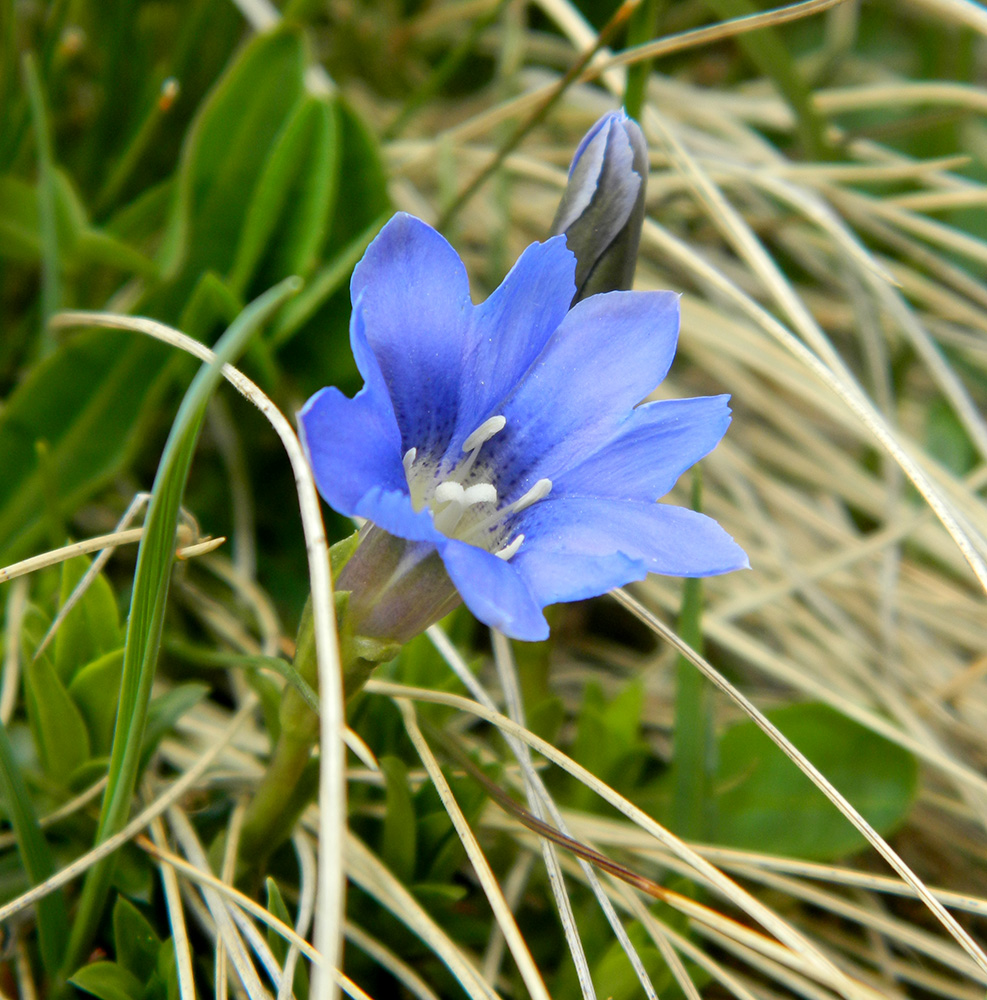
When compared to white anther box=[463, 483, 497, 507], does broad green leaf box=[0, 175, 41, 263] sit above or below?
above

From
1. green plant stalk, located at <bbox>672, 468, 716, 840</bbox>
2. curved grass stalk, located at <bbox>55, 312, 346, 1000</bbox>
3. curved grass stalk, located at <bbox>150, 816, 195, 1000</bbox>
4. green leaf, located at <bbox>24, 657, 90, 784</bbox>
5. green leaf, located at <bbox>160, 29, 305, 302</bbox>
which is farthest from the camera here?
green leaf, located at <bbox>160, 29, 305, 302</bbox>

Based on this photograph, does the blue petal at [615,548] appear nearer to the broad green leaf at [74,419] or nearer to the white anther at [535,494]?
the white anther at [535,494]

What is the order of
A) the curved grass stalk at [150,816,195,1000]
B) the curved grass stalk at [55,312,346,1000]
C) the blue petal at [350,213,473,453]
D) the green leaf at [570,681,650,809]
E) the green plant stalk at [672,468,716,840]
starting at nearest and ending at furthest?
1. the curved grass stalk at [55,312,346,1000]
2. the blue petal at [350,213,473,453]
3. the curved grass stalk at [150,816,195,1000]
4. the green plant stalk at [672,468,716,840]
5. the green leaf at [570,681,650,809]

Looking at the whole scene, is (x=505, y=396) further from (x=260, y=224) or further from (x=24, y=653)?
(x=260, y=224)

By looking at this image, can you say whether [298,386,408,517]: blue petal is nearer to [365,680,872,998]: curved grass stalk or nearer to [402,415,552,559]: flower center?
[402,415,552,559]: flower center

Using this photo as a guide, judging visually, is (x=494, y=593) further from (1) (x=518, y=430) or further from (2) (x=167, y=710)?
(2) (x=167, y=710)

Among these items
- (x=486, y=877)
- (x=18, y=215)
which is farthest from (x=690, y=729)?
(x=18, y=215)

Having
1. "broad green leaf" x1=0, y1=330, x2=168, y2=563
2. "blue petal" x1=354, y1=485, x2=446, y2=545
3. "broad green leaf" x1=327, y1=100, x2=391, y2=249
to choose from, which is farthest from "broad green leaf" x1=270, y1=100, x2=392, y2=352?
"blue petal" x1=354, y1=485, x2=446, y2=545

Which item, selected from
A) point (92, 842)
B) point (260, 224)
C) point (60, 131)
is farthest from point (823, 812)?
point (60, 131)
